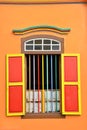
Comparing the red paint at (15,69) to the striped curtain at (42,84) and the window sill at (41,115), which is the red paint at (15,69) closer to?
the striped curtain at (42,84)

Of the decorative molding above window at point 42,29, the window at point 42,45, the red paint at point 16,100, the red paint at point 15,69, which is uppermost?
the decorative molding above window at point 42,29

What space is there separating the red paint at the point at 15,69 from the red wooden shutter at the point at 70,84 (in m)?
0.95

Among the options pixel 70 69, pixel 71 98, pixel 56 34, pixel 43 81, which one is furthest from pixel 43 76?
pixel 56 34

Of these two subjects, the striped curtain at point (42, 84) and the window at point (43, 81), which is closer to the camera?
the window at point (43, 81)

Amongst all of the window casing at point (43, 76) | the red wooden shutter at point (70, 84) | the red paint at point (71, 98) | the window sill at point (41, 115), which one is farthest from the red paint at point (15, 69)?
the red paint at point (71, 98)

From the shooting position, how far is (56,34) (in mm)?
11609

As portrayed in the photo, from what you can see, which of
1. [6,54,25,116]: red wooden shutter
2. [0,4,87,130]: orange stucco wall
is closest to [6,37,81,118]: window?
[6,54,25,116]: red wooden shutter

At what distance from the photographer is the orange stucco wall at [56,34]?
1158 centimetres

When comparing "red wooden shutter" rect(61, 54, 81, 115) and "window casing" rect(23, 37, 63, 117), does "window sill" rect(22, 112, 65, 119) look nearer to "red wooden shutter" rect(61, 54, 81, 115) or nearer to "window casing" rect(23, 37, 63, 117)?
"window casing" rect(23, 37, 63, 117)

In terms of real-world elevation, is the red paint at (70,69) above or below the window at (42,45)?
below

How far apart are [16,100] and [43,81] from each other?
75cm

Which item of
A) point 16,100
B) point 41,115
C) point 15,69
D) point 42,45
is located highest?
Result: point 42,45

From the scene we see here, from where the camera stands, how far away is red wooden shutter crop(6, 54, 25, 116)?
1151 centimetres

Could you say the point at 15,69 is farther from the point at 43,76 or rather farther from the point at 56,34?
the point at 56,34
